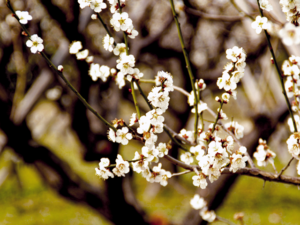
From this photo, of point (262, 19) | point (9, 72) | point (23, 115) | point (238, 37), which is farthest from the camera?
point (238, 37)

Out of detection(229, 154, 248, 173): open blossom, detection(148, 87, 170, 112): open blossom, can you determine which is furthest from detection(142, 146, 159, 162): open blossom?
detection(229, 154, 248, 173): open blossom

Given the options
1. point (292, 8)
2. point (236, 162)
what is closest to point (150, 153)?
point (236, 162)

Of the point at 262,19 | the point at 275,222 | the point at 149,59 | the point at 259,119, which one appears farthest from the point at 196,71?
the point at 262,19

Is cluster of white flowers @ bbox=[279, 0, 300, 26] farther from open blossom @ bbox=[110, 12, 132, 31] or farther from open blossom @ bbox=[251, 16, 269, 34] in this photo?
open blossom @ bbox=[110, 12, 132, 31]

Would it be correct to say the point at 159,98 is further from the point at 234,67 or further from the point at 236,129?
the point at 236,129

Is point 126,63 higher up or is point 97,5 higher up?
point 97,5

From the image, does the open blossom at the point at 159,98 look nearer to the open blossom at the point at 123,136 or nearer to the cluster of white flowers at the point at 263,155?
the open blossom at the point at 123,136

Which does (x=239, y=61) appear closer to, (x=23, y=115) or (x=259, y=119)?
(x=259, y=119)
